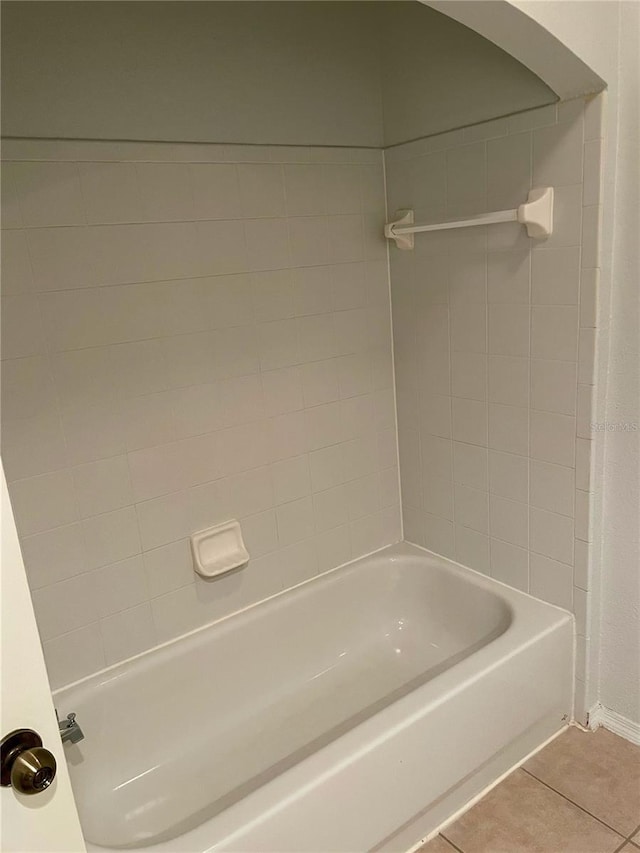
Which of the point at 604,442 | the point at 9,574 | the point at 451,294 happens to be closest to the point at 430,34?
→ the point at 451,294

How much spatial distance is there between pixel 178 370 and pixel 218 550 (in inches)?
23.3

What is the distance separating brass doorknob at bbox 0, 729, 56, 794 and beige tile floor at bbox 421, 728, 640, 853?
125 centimetres

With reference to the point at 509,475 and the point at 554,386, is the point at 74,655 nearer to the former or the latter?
the point at 509,475

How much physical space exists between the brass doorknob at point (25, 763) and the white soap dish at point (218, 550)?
1.14m

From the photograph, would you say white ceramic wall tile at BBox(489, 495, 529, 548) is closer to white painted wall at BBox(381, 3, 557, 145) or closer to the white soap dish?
the white soap dish

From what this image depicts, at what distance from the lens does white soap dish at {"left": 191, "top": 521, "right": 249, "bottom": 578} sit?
201cm

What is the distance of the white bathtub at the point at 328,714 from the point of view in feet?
4.94

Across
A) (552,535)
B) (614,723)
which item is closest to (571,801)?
(614,723)

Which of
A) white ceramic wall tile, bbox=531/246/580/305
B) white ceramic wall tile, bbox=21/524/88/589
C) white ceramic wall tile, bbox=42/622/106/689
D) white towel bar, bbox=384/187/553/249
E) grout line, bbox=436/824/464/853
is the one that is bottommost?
grout line, bbox=436/824/464/853

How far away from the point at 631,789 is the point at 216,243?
1961 millimetres

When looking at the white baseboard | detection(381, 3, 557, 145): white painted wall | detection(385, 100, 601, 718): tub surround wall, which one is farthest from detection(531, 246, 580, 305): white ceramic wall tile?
the white baseboard

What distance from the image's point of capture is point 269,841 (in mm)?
1381

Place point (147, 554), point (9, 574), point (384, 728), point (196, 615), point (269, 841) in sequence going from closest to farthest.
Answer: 1. point (9, 574)
2. point (269, 841)
3. point (384, 728)
4. point (147, 554)
5. point (196, 615)

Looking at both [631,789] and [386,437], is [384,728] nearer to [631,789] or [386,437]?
[631,789]
